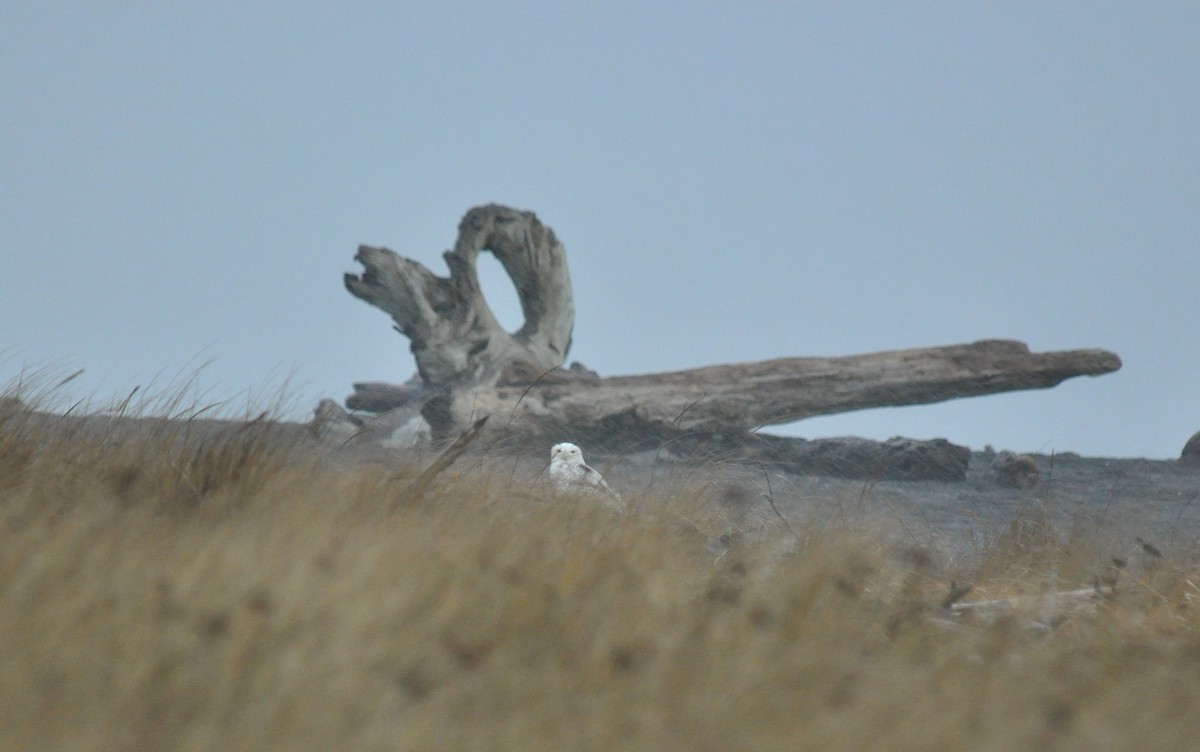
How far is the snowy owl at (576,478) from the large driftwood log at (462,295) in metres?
4.64

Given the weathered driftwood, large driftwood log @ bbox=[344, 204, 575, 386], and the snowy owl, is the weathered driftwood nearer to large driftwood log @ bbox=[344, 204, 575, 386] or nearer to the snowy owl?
large driftwood log @ bbox=[344, 204, 575, 386]

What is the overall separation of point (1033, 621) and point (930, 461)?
648 centimetres

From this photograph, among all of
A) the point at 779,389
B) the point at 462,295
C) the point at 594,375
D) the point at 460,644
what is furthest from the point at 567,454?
the point at 462,295

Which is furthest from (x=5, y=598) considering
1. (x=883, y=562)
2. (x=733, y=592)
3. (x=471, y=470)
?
(x=883, y=562)

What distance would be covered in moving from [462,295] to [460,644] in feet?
28.9

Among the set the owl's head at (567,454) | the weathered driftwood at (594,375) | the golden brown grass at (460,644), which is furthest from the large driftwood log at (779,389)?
the golden brown grass at (460,644)

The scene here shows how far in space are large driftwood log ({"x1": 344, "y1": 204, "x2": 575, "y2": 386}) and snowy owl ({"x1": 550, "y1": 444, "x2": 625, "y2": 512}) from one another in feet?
15.2

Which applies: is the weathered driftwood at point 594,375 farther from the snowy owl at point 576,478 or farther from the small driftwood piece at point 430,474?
the small driftwood piece at point 430,474

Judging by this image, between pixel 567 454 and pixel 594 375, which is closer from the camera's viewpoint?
pixel 567 454

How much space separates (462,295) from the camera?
11.1m

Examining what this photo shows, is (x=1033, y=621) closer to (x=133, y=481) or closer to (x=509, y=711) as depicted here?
(x=509, y=711)

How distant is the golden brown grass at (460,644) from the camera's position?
2.15 meters

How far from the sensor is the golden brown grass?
215cm

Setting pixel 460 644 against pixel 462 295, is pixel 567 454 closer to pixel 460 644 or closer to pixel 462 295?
pixel 460 644
